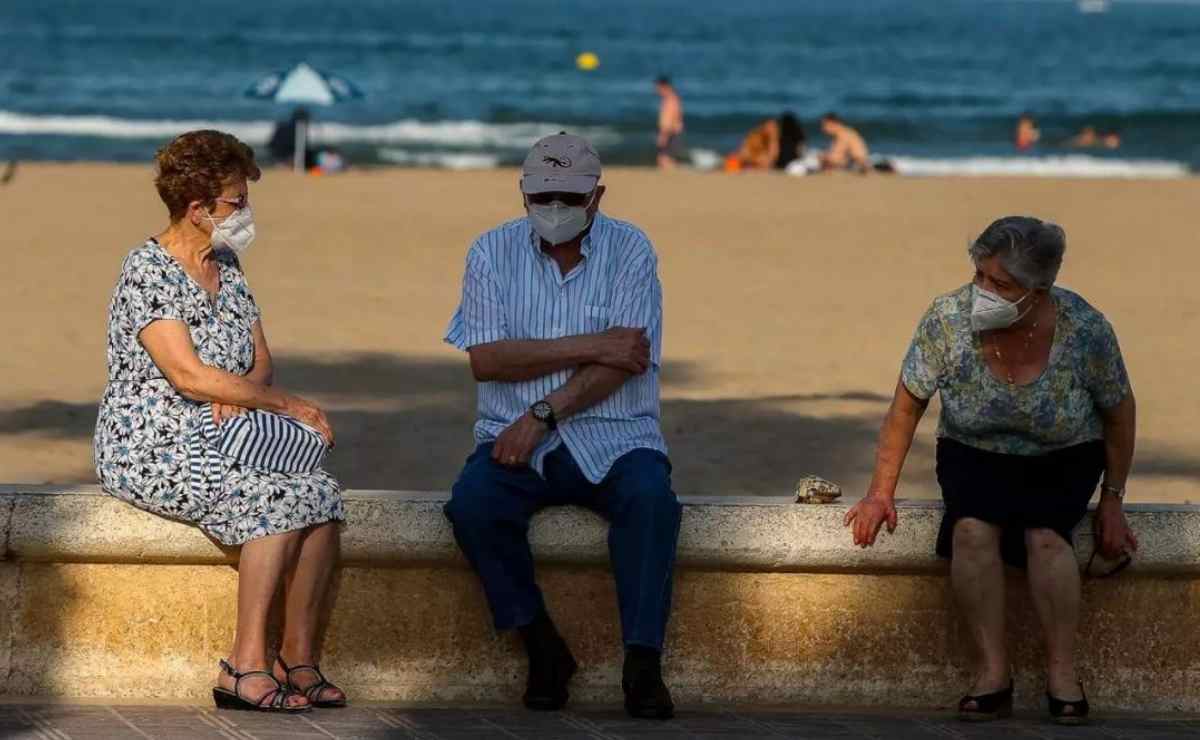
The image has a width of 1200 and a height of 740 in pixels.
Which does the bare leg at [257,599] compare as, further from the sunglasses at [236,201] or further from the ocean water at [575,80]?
the ocean water at [575,80]

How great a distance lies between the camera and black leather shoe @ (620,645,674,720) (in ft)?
16.1

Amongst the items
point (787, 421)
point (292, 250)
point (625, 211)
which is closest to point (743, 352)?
point (787, 421)

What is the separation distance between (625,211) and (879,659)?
14.8 m

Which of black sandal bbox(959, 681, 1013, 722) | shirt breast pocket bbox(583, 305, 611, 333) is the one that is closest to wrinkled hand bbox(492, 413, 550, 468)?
shirt breast pocket bbox(583, 305, 611, 333)

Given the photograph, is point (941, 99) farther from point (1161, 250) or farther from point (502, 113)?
point (1161, 250)

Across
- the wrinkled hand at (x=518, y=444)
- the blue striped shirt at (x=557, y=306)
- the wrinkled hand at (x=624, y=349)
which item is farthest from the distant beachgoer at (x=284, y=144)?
the wrinkled hand at (x=518, y=444)

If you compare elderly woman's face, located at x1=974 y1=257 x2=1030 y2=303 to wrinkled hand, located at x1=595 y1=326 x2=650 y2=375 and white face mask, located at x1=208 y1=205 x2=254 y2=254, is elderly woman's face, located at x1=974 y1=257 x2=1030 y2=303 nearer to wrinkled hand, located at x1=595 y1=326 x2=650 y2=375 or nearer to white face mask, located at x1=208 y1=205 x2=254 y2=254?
wrinkled hand, located at x1=595 y1=326 x2=650 y2=375

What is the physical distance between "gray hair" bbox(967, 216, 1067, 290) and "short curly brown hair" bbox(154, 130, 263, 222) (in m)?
1.73

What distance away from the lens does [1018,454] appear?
503cm

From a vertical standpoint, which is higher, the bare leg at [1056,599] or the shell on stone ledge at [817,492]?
the shell on stone ledge at [817,492]

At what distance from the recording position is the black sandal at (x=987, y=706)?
16.3 ft

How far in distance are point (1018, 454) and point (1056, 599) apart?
0.35 metres

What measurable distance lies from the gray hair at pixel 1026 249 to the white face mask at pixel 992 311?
6cm

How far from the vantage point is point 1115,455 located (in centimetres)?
505
